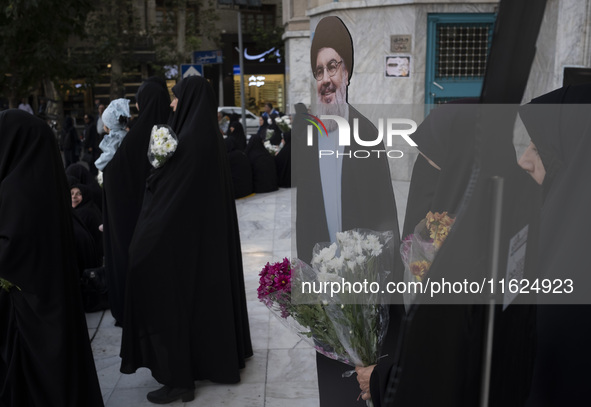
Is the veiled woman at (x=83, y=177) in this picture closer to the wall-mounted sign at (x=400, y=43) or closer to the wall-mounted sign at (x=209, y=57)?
the wall-mounted sign at (x=400, y=43)

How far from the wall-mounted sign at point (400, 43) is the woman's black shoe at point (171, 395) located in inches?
294

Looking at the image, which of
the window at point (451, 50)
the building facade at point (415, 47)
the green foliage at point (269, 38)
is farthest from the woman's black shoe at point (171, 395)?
the green foliage at point (269, 38)

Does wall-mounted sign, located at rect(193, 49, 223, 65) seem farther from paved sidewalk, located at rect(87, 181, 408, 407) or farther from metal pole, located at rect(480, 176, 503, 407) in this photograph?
metal pole, located at rect(480, 176, 503, 407)

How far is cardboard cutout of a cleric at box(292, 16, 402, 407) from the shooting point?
2.82 meters

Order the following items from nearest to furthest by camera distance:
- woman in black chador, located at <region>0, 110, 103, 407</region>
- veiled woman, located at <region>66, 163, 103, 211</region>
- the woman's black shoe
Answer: woman in black chador, located at <region>0, 110, 103, 407</region>
the woman's black shoe
veiled woman, located at <region>66, 163, 103, 211</region>

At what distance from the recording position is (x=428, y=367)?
4.17 ft

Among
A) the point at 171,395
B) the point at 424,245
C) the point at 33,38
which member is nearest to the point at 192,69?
the point at 33,38

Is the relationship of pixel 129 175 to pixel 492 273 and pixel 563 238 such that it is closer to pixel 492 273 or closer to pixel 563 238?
pixel 563 238

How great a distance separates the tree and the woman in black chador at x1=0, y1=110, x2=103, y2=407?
8.44m

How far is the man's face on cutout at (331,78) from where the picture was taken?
2.88 meters

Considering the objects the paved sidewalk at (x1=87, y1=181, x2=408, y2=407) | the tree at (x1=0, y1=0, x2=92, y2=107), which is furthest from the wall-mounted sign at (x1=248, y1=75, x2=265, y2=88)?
the paved sidewalk at (x1=87, y1=181, x2=408, y2=407)

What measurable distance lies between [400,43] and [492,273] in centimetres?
940

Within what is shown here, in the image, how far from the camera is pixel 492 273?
1186mm

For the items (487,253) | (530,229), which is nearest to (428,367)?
(487,253)
